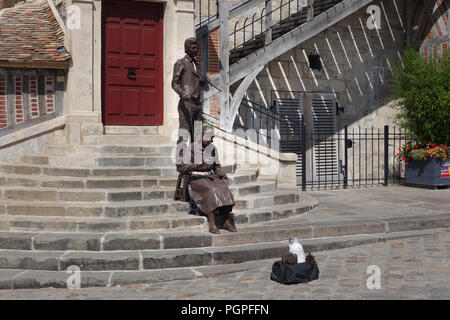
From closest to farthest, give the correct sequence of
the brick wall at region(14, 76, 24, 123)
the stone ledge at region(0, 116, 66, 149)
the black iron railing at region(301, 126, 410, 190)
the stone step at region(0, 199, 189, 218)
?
the stone step at region(0, 199, 189, 218), the stone ledge at region(0, 116, 66, 149), the brick wall at region(14, 76, 24, 123), the black iron railing at region(301, 126, 410, 190)

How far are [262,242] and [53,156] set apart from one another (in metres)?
3.75

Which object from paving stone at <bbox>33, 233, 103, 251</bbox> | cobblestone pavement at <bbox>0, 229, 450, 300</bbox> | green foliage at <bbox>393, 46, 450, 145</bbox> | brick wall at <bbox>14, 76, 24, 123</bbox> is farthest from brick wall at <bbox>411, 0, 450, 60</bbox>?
paving stone at <bbox>33, 233, 103, 251</bbox>

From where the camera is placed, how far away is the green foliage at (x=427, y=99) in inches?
463

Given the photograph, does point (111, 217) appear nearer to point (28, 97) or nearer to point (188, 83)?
Result: point (188, 83)

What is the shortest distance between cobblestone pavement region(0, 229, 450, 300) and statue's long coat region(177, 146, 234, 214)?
897 millimetres

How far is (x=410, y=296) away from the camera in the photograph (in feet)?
16.0

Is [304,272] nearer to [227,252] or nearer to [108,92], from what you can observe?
[227,252]

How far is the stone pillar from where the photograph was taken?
29.5 ft

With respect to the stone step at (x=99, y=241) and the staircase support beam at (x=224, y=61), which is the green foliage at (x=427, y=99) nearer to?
the staircase support beam at (x=224, y=61)

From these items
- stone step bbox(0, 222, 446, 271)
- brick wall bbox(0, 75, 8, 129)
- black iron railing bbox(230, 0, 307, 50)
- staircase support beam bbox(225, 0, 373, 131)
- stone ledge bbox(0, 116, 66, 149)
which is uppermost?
black iron railing bbox(230, 0, 307, 50)

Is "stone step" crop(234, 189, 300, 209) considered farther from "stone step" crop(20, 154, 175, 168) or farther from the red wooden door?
the red wooden door

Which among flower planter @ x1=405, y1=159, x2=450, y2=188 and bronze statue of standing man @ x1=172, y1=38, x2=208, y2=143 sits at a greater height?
bronze statue of standing man @ x1=172, y1=38, x2=208, y2=143

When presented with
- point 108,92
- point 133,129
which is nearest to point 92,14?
point 108,92

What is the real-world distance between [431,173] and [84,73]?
773cm
